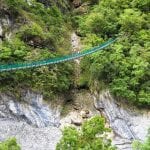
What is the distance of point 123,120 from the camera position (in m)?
23.9

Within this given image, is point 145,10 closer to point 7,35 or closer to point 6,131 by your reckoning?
point 7,35

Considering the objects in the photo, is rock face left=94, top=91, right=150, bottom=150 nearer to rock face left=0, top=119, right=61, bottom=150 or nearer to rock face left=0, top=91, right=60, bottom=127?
rock face left=0, top=91, right=60, bottom=127

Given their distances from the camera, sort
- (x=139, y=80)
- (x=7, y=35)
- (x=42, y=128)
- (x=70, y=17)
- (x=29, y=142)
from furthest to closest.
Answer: (x=70, y=17) → (x=7, y=35) → (x=139, y=80) → (x=42, y=128) → (x=29, y=142)

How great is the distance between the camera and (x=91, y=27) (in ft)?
93.4

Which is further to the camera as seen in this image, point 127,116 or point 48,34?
point 48,34

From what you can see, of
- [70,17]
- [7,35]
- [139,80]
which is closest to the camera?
[139,80]

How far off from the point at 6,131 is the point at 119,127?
17.5ft

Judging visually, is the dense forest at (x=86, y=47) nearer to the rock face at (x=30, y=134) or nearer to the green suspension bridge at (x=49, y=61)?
the green suspension bridge at (x=49, y=61)

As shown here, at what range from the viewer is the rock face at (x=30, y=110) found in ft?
78.3

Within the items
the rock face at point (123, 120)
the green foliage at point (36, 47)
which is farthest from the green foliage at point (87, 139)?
the green foliage at point (36, 47)

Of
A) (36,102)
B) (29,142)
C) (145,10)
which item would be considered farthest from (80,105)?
(145,10)

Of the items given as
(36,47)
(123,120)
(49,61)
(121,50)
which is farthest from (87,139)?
(36,47)

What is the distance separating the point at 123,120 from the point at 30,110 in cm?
449

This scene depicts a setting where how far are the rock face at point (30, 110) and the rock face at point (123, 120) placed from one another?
94.4 inches
